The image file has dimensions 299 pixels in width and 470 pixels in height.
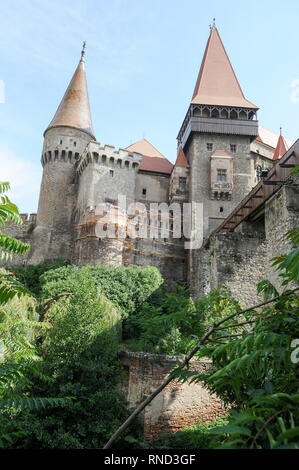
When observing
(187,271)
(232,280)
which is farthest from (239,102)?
(232,280)

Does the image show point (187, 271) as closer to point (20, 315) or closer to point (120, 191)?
point (120, 191)

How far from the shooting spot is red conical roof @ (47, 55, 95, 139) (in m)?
34.4

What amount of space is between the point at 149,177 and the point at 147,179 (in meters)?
0.36

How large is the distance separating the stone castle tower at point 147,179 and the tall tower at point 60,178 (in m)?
0.09

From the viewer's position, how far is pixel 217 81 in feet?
116

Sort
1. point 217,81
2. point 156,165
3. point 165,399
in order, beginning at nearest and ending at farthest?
point 165,399
point 156,165
point 217,81

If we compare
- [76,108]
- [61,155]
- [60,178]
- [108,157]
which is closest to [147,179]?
[108,157]

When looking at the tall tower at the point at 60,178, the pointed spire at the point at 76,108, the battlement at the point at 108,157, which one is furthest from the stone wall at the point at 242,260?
the pointed spire at the point at 76,108

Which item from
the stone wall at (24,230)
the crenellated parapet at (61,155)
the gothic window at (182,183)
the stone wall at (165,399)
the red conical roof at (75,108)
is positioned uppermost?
the red conical roof at (75,108)

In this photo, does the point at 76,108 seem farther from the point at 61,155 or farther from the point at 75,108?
the point at 61,155

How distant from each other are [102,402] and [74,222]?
23139 mm

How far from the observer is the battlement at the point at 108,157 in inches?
1200

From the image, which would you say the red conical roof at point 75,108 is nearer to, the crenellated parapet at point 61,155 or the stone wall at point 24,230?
the crenellated parapet at point 61,155

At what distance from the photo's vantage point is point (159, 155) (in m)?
37.4
